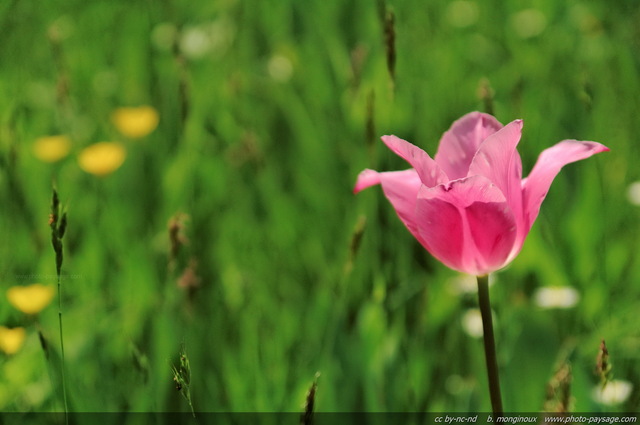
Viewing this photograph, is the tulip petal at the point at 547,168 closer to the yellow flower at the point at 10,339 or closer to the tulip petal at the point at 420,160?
the tulip petal at the point at 420,160

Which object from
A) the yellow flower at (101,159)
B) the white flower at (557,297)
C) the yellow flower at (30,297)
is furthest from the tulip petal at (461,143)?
the yellow flower at (101,159)

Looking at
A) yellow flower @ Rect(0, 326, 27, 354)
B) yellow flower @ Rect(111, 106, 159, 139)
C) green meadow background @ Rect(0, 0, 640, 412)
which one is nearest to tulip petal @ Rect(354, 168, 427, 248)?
green meadow background @ Rect(0, 0, 640, 412)

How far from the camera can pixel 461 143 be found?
690mm

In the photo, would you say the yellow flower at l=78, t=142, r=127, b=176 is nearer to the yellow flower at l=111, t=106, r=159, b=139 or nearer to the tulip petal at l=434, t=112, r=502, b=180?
the yellow flower at l=111, t=106, r=159, b=139

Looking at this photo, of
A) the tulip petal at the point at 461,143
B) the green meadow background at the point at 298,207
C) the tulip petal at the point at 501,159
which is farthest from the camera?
the green meadow background at the point at 298,207

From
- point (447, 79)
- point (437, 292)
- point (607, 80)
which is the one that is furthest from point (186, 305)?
point (607, 80)

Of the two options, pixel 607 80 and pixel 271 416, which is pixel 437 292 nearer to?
pixel 271 416

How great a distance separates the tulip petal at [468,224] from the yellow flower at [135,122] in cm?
110

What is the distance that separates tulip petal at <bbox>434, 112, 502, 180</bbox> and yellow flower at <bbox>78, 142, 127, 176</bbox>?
948mm

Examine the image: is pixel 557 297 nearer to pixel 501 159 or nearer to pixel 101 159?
pixel 501 159

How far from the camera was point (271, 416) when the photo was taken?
97 cm

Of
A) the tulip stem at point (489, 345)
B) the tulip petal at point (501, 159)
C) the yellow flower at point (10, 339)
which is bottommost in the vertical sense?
the yellow flower at point (10, 339)

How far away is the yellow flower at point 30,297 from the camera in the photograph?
1.11 meters

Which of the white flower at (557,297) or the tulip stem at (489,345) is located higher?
the tulip stem at (489,345)
